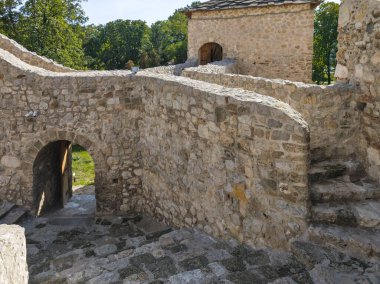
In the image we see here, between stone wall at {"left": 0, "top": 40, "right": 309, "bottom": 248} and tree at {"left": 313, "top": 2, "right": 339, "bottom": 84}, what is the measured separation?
25.2 meters

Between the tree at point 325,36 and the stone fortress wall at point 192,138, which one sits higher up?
the tree at point 325,36

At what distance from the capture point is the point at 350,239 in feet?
11.9

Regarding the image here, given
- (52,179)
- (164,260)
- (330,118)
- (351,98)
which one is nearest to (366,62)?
(351,98)

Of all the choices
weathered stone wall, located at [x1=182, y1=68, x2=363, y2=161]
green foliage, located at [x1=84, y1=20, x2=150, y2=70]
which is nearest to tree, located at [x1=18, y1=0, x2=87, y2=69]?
green foliage, located at [x1=84, y1=20, x2=150, y2=70]

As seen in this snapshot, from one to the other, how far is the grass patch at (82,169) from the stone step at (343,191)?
34.4ft

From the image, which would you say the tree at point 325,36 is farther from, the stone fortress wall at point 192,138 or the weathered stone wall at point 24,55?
the weathered stone wall at point 24,55

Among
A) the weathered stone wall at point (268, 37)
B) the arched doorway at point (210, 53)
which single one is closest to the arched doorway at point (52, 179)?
the weathered stone wall at point (268, 37)

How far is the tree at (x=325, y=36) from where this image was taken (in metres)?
28.7

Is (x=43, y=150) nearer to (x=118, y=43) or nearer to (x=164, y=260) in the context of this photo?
(x=164, y=260)

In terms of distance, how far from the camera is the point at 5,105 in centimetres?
700

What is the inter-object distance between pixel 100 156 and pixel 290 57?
10582 mm

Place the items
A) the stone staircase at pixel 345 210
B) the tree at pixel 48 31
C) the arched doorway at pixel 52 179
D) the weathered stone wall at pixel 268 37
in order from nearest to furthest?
the stone staircase at pixel 345 210 → the arched doorway at pixel 52 179 → the weathered stone wall at pixel 268 37 → the tree at pixel 48 31

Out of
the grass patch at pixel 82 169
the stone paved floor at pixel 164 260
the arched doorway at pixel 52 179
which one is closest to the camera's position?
the stone paved floor at pixel 164 260

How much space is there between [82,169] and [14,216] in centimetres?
920
